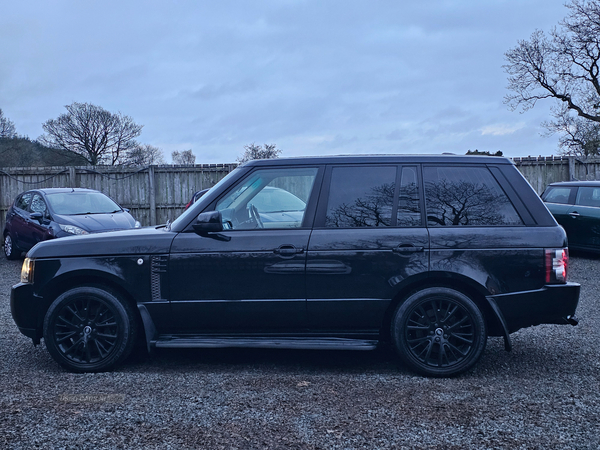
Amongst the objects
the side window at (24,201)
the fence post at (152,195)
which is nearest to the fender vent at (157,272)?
the side window at (24,201)

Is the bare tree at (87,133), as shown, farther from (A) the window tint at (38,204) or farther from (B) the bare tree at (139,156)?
(A) the window tint at (38,204)

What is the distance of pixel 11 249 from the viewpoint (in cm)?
1280

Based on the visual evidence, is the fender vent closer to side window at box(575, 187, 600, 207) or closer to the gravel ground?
the gravel ground

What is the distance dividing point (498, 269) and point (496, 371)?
0.91m

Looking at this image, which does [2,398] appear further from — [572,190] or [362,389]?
[572,190]

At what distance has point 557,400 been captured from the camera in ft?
12.7

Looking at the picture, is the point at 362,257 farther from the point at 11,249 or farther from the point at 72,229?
the point at 11,249

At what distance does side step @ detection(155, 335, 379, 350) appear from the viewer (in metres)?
4.38

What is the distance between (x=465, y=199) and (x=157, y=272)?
2.60 meters

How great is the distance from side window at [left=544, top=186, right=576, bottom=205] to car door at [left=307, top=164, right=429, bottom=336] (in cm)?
887

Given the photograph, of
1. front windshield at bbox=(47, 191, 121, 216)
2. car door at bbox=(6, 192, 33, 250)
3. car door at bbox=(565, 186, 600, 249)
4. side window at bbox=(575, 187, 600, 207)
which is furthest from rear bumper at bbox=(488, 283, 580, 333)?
car door at bbox=(6, 192, 33, 250)

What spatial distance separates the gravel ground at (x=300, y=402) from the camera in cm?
323

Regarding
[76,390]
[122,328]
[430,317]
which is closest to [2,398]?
[76,390]

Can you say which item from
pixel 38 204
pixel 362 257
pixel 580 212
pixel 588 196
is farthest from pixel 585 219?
pixel 38 204
